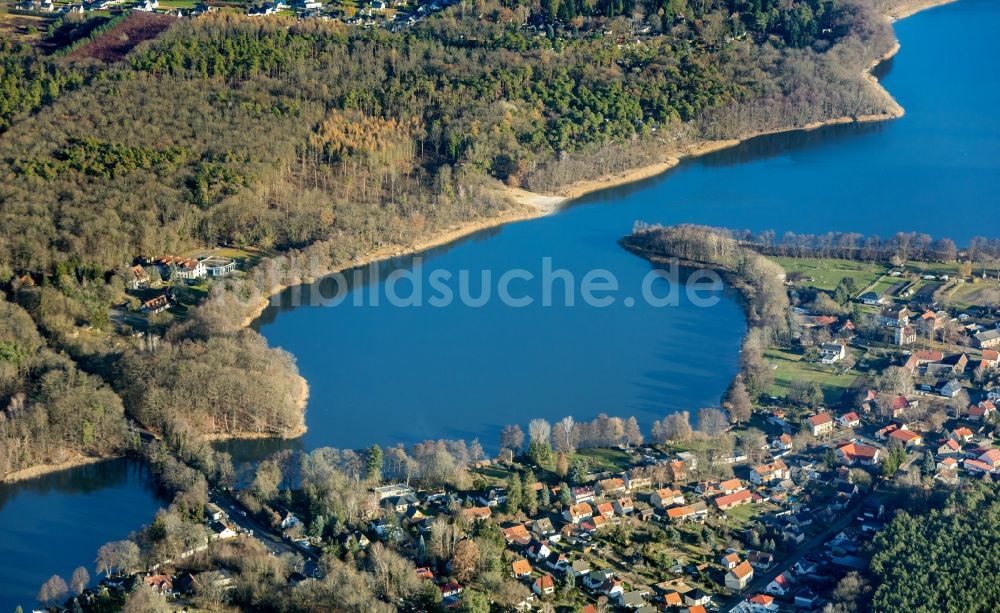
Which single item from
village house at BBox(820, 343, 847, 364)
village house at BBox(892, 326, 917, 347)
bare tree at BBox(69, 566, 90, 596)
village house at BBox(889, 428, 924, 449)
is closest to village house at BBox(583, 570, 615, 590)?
village house at BBox(889, 428, 924, 449)

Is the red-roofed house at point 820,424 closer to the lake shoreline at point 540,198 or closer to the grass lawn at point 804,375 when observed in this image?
the grass lawn at point 804,375

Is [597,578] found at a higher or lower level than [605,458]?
lower

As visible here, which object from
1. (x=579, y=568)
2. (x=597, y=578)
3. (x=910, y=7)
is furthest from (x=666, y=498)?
(x=910, y=7)

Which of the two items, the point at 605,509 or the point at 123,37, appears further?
the point at 123,37

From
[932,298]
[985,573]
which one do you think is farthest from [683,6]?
[985,573]

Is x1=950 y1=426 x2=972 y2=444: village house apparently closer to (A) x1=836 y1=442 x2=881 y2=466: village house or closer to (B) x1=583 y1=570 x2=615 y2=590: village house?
(A) x1=836 y1=442 x2=881 y2=466: village house

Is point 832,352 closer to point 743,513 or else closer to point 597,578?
point 743,513
